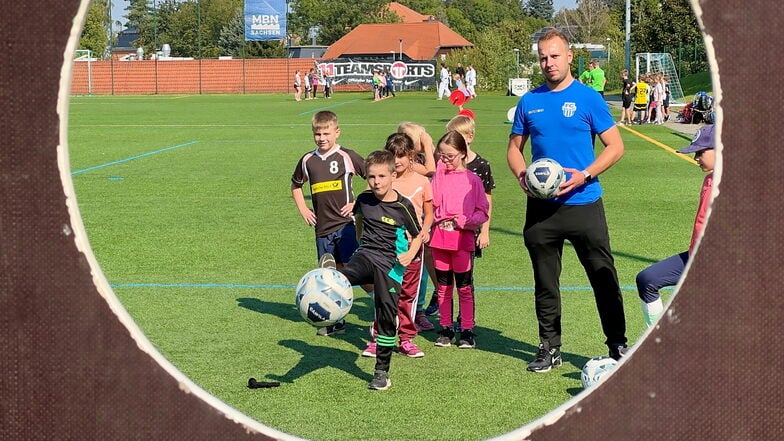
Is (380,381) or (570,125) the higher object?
(570,125)

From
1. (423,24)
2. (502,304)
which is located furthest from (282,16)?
(502,304)

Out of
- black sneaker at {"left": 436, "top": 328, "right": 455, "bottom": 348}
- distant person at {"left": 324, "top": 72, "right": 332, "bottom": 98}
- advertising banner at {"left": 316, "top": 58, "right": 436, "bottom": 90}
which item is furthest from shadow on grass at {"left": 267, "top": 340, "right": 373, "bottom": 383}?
advertising banner at {"left": 316, "top": 58, "right": 436, "bottom": 90}

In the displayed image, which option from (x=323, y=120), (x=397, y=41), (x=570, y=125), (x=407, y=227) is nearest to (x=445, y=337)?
(x=407, y=227)

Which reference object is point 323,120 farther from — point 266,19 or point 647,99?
point 266,19

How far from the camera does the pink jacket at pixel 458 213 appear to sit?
7.34m

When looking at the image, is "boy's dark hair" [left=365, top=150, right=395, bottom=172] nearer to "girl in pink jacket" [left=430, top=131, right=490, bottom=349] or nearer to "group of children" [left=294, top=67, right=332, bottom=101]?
"girl in pink jacket" [left=430, top=131, right=490, bottom=349]

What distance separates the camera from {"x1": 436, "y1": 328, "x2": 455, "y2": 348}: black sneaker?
7.44 meters

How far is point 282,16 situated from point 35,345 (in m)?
72.5

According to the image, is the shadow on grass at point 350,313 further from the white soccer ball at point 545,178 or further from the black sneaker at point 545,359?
the white soccer ball at point 545,178

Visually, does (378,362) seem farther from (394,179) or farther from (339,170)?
(339,170)

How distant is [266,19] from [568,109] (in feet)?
232

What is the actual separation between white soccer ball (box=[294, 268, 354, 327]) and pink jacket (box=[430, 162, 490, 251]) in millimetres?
1882

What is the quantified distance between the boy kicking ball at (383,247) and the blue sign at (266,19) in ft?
223

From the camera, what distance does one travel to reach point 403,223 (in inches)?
262
